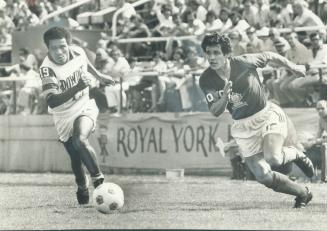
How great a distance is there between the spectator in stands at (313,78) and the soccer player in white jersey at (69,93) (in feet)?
19.9

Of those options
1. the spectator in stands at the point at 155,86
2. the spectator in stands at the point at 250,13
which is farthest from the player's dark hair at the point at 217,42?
the spectator in stands at the point at 250,13

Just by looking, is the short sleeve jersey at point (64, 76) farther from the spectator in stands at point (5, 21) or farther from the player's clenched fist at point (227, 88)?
the spectator in stands at point (5, 21)

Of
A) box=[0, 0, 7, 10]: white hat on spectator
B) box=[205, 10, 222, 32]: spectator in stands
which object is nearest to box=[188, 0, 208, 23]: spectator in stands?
box=[205, 10, 222, 32]: spectator in stands

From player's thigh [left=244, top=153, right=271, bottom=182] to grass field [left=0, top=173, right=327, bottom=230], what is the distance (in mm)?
439

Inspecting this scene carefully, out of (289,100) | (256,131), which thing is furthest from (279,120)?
(289,100)

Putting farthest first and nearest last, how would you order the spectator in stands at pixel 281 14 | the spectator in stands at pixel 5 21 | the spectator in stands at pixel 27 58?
1. the spectator in stands at pixel 5 21
2. the spectator in stands at pixel 27 58
3. the spectator in stands at pixel 281 14

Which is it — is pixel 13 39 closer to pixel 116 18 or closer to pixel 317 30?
pixel 116 18

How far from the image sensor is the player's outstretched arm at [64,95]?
11.8 metres

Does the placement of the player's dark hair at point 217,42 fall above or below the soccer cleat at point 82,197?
above

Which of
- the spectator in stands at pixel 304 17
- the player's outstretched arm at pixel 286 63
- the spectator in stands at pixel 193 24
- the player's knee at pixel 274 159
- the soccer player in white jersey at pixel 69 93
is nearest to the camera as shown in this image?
the player's outstretched arm at pixel 286 63

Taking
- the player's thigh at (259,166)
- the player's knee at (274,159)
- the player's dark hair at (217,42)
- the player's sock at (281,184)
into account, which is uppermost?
the player's dark hair at (217,42)

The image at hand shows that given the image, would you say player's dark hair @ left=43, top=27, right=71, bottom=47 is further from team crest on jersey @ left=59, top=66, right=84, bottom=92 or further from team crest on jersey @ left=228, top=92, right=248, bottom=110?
team crest on jersey @ left=228, top=92, right=248, bottom=110

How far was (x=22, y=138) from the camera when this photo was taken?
→ 22.3 metres

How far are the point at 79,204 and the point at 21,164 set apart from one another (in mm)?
10192
